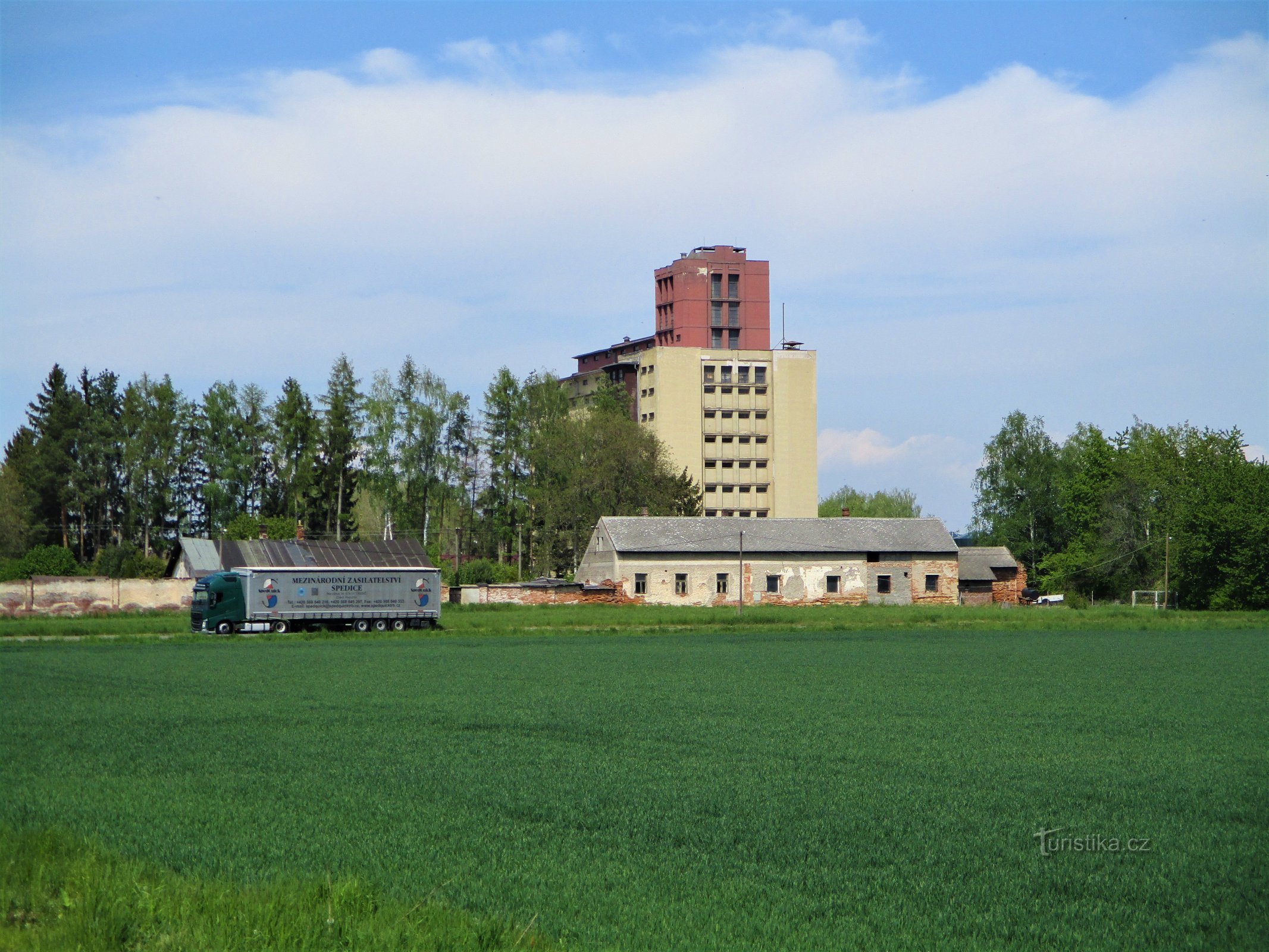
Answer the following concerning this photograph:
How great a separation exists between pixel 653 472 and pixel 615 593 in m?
22.8

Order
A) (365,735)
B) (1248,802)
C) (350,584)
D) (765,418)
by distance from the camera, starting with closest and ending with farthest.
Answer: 1. (1248,802)
2. (365,735)
3. (350,584)
4. (765,418)

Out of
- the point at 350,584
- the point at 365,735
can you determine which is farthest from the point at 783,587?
the point at 365,735

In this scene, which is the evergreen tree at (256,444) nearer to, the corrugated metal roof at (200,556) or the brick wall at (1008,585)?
the corrugated metal roof at (200,556)

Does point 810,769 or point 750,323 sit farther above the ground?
point 750,323

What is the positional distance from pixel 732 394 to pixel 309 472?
52753mm

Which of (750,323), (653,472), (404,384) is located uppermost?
(750,323)

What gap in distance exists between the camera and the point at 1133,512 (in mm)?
92812

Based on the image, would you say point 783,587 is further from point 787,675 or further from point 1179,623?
point 787,675

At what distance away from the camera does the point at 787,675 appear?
1145 inches

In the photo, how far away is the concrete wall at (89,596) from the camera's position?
2244 inches

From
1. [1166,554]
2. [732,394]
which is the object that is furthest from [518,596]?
[732,394]

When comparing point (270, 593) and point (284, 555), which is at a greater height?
point (284, 555)
